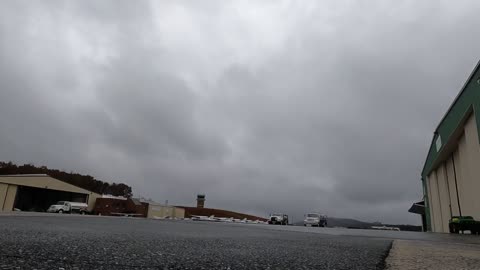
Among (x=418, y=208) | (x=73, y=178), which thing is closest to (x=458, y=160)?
(x=418, y=208)

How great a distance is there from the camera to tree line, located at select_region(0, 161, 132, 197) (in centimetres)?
9544

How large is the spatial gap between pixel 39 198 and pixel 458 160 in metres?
59.7

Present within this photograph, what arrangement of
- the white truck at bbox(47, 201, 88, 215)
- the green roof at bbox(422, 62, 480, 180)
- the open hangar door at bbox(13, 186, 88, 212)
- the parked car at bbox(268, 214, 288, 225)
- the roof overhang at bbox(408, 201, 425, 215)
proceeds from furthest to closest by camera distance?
the roof overhang at bbox(408, 201, 425, 215) < the parked car at bbox(268, 214, 288, 225) < the open hangar door at bbox(13, 186, 88, 212) < the white truck at bbox(47, 201, 88, 215) < the green roof at bbox(422, 62, 480, 180)

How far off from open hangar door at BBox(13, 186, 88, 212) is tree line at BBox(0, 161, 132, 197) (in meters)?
28.4

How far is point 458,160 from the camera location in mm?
34594

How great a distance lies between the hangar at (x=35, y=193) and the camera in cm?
5012

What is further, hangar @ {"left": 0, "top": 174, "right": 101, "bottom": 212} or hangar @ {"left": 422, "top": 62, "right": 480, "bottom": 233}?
hangar @ {"left": 0, "top": 174, "right": 101, "bottom": 212}

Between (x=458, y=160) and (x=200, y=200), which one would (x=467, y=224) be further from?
(x=200, y=200)

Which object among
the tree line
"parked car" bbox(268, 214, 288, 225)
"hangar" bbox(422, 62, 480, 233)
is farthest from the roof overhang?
the tree line

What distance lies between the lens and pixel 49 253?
126 inches

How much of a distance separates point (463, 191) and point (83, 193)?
5736 cm

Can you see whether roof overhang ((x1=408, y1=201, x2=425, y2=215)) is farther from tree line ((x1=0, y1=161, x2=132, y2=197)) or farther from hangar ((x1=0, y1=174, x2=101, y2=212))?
tree line ((x1=0, y1=161, x2=132, y2=197))

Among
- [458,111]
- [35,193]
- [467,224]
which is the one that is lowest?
[467,224]

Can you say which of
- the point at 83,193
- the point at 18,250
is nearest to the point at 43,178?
the point at 83,193
